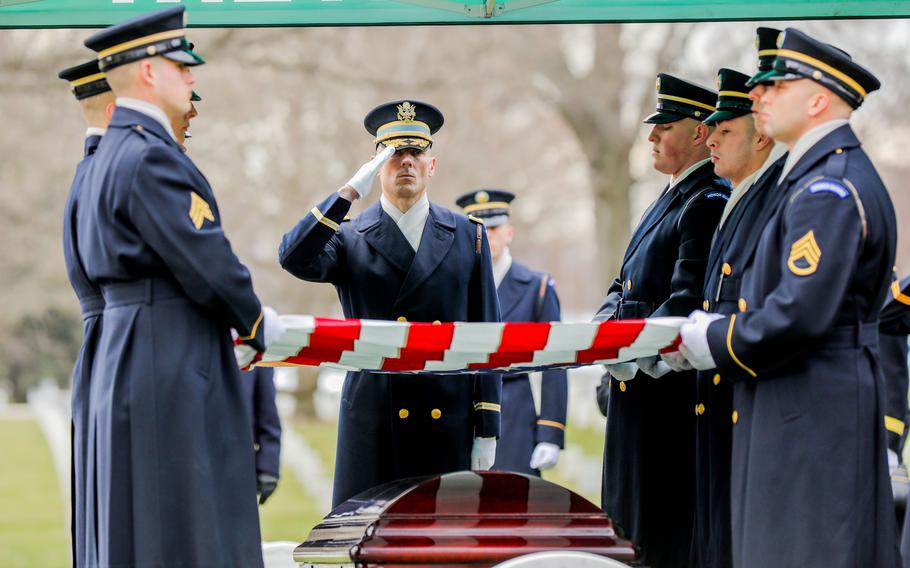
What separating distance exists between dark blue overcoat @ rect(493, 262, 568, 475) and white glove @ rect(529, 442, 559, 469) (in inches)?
1.7

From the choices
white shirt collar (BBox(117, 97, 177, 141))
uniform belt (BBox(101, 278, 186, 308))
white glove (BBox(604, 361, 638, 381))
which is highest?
white shirt collar (BBox(117, 97, 177, 141))

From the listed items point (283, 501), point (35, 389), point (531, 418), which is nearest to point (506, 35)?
point (283, 501)

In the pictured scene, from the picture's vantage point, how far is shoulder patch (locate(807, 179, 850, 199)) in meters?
5.05

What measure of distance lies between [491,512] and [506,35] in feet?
52.3

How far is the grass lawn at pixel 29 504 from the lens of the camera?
12.8m

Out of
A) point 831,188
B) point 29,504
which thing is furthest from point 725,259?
point 29,504

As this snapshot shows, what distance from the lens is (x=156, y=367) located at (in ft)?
16.2

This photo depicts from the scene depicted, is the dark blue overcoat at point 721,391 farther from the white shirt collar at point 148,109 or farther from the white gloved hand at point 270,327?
the white shirt collar at point 148,109

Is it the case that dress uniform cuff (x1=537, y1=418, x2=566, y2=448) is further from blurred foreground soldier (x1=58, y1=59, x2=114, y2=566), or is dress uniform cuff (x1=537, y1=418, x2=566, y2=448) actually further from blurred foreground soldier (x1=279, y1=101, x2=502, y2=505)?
blurred foreground soldier (x1=58, y1=59, x2=114, y2=566)

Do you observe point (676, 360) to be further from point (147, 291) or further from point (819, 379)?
point (147, 291)

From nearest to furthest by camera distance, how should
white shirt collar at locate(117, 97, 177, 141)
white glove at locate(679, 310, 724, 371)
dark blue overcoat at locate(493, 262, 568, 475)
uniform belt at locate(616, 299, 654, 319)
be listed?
white shirt collar at locate(117, 97, 177, 141) < white glove at locate(679, 310, 724, 371) < uniform belt at locate(616, 299, 654, 319) < dark blue overcoat at locate(493, 262, 568, 475)

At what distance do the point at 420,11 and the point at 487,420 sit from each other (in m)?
1.88

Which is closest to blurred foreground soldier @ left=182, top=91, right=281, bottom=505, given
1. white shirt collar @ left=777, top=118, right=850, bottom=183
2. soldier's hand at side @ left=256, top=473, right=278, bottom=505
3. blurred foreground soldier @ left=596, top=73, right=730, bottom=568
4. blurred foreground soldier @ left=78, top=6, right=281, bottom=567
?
soldier's hand at side @ left=256, top=473, right=278, bottom=505

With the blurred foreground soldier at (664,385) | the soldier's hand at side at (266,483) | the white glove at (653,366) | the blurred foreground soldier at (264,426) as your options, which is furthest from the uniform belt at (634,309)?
the soldier's hand at side at (266,483)
